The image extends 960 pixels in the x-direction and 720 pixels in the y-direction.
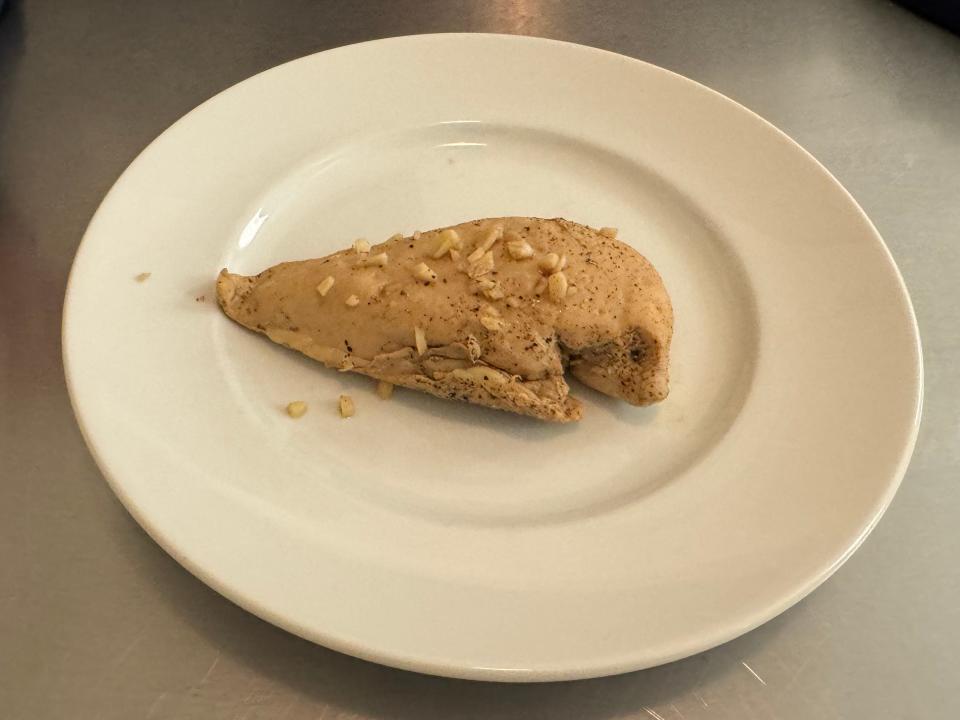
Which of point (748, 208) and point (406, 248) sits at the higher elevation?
point (748, 208)

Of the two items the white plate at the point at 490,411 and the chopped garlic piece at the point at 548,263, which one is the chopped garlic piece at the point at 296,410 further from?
the chopped garlic piece at the point at 548,263

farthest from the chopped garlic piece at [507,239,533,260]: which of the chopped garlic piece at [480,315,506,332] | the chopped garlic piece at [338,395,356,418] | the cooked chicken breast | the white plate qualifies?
the chopped garlic piece at [338,395,356,418]

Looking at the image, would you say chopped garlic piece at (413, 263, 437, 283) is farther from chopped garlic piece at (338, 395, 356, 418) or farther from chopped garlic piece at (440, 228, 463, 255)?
chopped garlic piece at (338, 395, 356, 418)

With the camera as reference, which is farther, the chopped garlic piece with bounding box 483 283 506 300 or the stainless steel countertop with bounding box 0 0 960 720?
the chopped garlic piece with bounding box 483 283 506 300

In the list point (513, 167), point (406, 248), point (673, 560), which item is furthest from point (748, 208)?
point (673, 560)

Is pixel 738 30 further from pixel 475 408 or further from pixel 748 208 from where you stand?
pixel 475 408

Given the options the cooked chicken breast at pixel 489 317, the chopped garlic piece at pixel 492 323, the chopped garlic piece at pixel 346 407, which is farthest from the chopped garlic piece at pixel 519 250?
the chopped garlic piece at pixel 346 407
